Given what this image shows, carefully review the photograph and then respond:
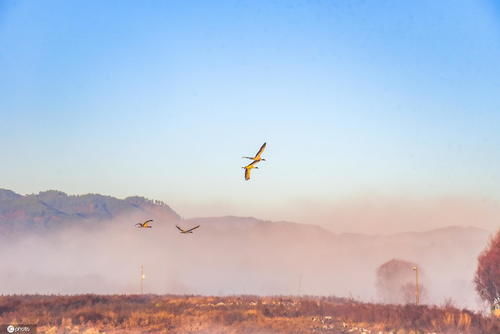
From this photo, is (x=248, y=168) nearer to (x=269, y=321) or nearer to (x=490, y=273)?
(x=269, y=321)

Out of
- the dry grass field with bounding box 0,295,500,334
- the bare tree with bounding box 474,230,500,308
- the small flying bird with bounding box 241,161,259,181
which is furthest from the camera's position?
the bare tree with bounding box 474,230,500,308

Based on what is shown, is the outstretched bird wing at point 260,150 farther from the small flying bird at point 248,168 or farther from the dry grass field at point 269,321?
the dry grass field at point 269,321

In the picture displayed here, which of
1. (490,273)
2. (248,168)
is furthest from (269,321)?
(490,273)

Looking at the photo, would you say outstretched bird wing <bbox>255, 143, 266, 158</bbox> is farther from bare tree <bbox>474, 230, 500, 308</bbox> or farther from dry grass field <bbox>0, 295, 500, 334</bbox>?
bare tree <bbox>474, 230, 500, 308</bbox>

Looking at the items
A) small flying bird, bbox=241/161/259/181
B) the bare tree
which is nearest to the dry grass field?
small flying bird, bbox=241/161/259/181

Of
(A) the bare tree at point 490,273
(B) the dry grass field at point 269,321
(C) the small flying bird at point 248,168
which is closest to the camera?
(C) the small flying bird at point 248,168

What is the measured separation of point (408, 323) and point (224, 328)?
34.0 feet

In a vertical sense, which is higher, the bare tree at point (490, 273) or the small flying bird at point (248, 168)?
the small flying bird at point (248, 168)

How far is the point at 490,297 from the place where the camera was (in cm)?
5950

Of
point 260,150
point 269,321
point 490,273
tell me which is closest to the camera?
point 260,150

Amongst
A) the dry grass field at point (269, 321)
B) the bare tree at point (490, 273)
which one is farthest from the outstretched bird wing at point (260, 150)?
the bare tree at point (490, 273)

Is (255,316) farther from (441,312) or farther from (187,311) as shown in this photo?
(441,312)

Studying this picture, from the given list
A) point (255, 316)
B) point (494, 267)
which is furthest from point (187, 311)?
point (494, 267)

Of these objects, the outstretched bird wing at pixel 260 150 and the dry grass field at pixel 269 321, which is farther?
the dry grass field at pixel 269 321
